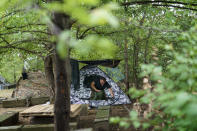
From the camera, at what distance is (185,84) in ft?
5.58

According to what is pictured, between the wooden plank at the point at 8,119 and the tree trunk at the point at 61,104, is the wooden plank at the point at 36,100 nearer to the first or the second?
the wooden plank at the point at 8,119

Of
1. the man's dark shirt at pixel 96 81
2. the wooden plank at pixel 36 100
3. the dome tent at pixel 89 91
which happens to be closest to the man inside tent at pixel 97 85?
the man's dark shirt at pixel 96 81

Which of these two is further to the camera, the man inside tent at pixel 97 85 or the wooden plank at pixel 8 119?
the man inside tent at pixel 97 85

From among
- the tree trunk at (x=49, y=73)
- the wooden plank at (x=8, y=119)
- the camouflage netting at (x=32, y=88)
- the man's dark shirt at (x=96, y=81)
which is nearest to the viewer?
the wooden plank at (x=8, y=119)

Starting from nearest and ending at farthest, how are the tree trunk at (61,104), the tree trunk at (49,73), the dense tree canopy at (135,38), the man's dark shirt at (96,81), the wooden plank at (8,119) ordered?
the dense tree canopy at (135,38) → the tree trunk at (61,104) → the wooden plank at (8,119) → the tree trunk at (49,73) → the man's dark shirt at (96,81)

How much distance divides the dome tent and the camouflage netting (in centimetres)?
291

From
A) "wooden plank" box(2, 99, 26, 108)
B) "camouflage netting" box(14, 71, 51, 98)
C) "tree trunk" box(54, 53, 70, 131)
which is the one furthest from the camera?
"camouflage netting" box(14, 71, 51, 98)

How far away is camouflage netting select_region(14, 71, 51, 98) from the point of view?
10.9 m

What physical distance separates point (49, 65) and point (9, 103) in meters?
3.42

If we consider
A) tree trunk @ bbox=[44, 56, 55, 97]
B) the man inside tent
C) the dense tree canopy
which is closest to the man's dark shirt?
the man inside tent

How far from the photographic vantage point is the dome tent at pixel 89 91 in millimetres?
8430

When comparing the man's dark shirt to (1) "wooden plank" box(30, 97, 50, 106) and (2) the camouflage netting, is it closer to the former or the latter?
(1) "wooden plank" box(30, 97, 50, 106)

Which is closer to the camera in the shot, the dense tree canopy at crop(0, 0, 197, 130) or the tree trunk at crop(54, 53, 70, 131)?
the dense tree canopy at crop(0, 0, 197, 130)

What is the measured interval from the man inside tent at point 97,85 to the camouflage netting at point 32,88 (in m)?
3.24
